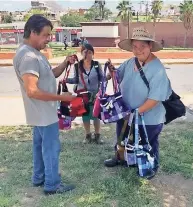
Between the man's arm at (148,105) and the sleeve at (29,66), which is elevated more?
the sleeve at (29,66)

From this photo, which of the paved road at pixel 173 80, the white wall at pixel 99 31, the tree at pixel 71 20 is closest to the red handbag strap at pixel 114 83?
the paved road at pixel 173 80

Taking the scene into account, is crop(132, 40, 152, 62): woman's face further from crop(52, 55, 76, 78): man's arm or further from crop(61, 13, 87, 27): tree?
crop(61, 13, 87, 27): tree

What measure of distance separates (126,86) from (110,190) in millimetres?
996

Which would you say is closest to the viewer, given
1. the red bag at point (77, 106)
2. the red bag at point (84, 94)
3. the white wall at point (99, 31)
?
the red bag at point (77, 106)

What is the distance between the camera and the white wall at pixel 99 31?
2502 centimetres

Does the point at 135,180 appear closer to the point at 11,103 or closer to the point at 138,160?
the point at 138,160

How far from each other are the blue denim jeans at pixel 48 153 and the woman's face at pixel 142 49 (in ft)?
3.18

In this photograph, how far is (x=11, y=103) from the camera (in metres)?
8.55

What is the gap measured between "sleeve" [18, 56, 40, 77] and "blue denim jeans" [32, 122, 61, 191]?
0.54 m

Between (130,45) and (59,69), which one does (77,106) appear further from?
(130,45)

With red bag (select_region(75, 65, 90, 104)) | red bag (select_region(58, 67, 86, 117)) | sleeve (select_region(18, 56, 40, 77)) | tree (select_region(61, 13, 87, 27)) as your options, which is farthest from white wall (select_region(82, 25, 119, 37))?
tree (select_region(61, 13, 87, 27))

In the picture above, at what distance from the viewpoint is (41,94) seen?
10.3 ft

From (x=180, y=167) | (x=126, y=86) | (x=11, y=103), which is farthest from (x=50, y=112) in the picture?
(x=11, y=103)

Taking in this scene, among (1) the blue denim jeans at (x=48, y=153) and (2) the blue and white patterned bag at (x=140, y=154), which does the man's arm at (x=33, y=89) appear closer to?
(1) the blue denim jeans at (x=48, y=153)
